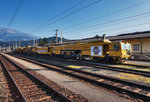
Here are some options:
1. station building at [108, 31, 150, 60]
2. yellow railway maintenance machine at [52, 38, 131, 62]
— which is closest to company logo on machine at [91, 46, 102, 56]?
yellow railway maintenance machine at [52, 38, 131, 62]

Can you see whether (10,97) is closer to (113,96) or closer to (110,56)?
(113,96)

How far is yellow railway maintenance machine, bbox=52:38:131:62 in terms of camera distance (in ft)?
40.0

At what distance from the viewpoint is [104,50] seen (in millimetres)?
13992

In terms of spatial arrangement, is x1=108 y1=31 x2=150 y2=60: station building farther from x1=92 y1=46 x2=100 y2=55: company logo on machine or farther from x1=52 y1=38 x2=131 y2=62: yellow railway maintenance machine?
x1=92 y1=46 x2=100 y2=55: company logo on machine

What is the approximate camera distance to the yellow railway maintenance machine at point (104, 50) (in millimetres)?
12180

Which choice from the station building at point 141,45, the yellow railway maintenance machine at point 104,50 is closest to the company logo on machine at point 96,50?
the yellow railway maintenance machine at point 104,50

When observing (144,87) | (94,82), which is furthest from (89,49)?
(144,87)

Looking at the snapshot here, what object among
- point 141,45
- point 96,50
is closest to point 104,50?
point 96,50

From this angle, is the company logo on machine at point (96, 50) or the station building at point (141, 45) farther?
the station building at point (141, 45)

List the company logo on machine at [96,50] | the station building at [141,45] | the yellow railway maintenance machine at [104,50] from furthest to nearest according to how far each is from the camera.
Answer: the station building at [141,45], the company logo on machine at [96,50], the yellow railway maintenance machine at [104,50]

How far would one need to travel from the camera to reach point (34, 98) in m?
4.23

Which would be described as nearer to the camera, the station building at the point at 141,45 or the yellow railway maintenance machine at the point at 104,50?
the yellow railway maintenance machine at the point at 104,50

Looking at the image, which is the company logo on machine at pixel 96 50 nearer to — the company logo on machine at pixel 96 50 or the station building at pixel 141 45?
the company logo on machine at pixel 96 50

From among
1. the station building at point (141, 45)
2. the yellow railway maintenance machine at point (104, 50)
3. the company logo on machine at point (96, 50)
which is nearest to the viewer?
the yellow railway maintenance machine at point (104, 50)
